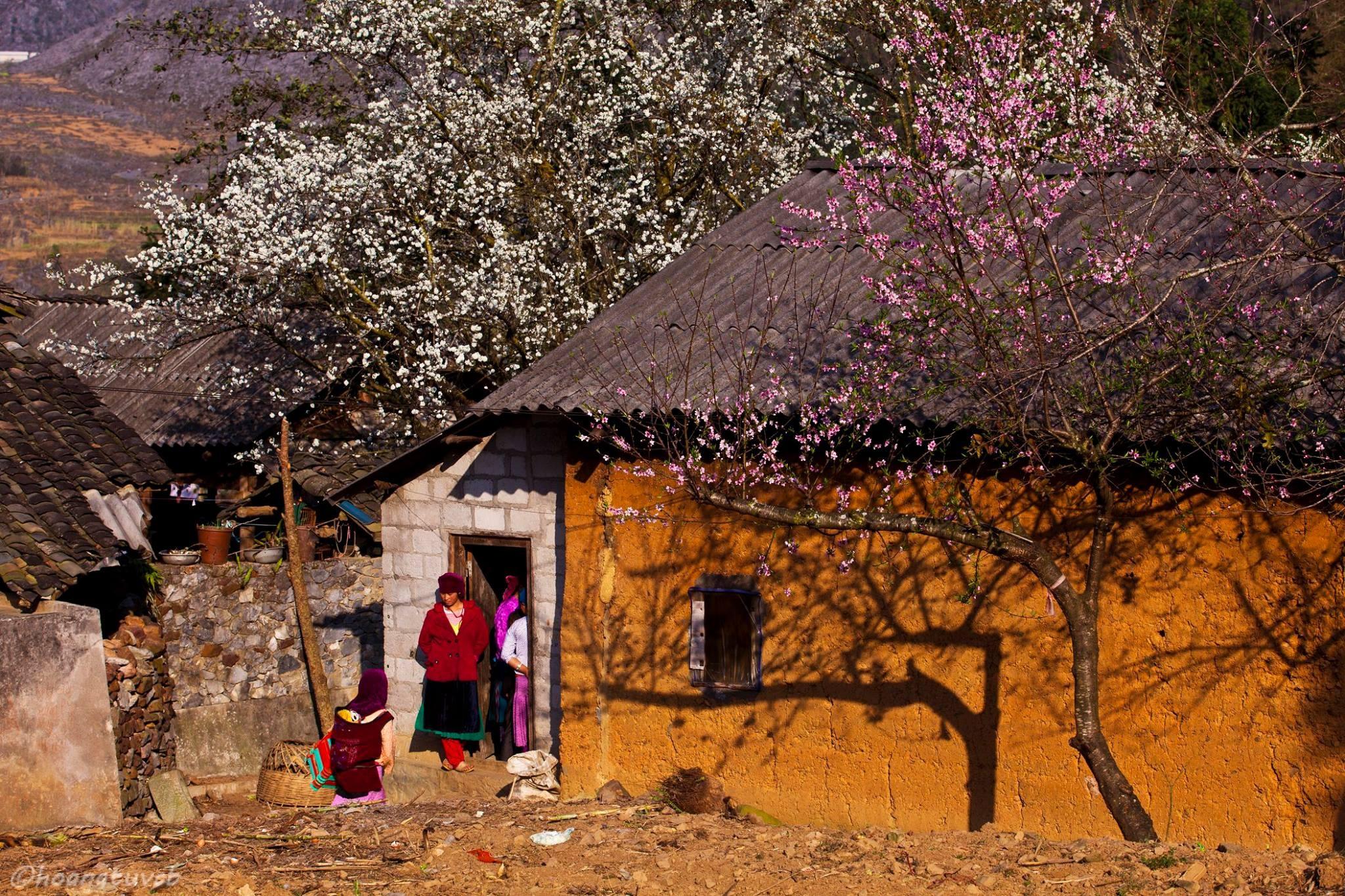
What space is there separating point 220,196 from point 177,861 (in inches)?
314

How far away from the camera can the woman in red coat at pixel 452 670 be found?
10.5 m

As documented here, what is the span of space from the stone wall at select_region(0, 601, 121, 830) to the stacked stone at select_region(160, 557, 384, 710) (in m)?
4.04

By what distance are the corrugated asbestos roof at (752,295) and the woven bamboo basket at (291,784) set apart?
320 cm

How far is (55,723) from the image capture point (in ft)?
31.4

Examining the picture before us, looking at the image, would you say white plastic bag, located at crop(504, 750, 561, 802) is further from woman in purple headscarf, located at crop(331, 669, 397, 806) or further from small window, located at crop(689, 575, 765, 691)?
small window, located at crop(689, 575, 765, 691)

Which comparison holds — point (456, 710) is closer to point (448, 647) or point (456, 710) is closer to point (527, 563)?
point (448, 647)

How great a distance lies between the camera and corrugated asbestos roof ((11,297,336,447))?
1641 centimetres

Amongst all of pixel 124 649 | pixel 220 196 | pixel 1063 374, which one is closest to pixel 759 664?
pixel 1063 374

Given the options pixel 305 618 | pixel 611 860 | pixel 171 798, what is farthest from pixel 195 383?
pixel 611 860

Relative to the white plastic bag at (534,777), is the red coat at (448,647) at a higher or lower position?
higher

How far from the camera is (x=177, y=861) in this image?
7805mm

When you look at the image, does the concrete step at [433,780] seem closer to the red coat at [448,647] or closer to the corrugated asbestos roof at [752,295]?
the red coat at [448,647]

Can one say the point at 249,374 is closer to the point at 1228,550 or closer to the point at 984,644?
the point at 984,644

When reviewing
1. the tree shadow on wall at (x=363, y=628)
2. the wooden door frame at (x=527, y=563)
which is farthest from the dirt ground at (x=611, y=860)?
the tree shadow on wall at (x=363, y=628)
